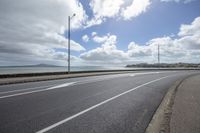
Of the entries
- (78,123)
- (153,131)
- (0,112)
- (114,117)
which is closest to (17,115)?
(0,112)

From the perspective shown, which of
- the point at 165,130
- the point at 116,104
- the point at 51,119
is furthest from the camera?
the point at 116,104

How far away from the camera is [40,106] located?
6664 millimetres

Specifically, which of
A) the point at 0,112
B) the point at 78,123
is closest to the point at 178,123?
the point at 78,123

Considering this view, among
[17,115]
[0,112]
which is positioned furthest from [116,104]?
[0,112]

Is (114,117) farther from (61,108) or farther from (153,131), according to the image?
(61,108)

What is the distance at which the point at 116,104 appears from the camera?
7.33m

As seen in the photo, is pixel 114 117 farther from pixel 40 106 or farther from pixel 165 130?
pixel 40 106

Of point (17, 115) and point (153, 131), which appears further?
point (17, 115)

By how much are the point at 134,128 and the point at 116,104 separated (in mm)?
2717

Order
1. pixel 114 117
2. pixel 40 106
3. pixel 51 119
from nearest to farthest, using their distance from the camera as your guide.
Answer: pixel 51 119 < pixel 114 117 < pixel 40 106

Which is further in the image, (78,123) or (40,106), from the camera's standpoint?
(40,106)

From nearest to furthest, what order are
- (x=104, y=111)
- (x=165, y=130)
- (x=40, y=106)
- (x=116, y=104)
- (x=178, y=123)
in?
(x=165, y=130) → (x=178, y=123) → (x=104, y=111) → (x=40, y=106) → (x=116, y=104)

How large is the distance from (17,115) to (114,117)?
3.12m

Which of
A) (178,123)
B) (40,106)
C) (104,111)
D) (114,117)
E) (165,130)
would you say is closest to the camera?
(165,130)
